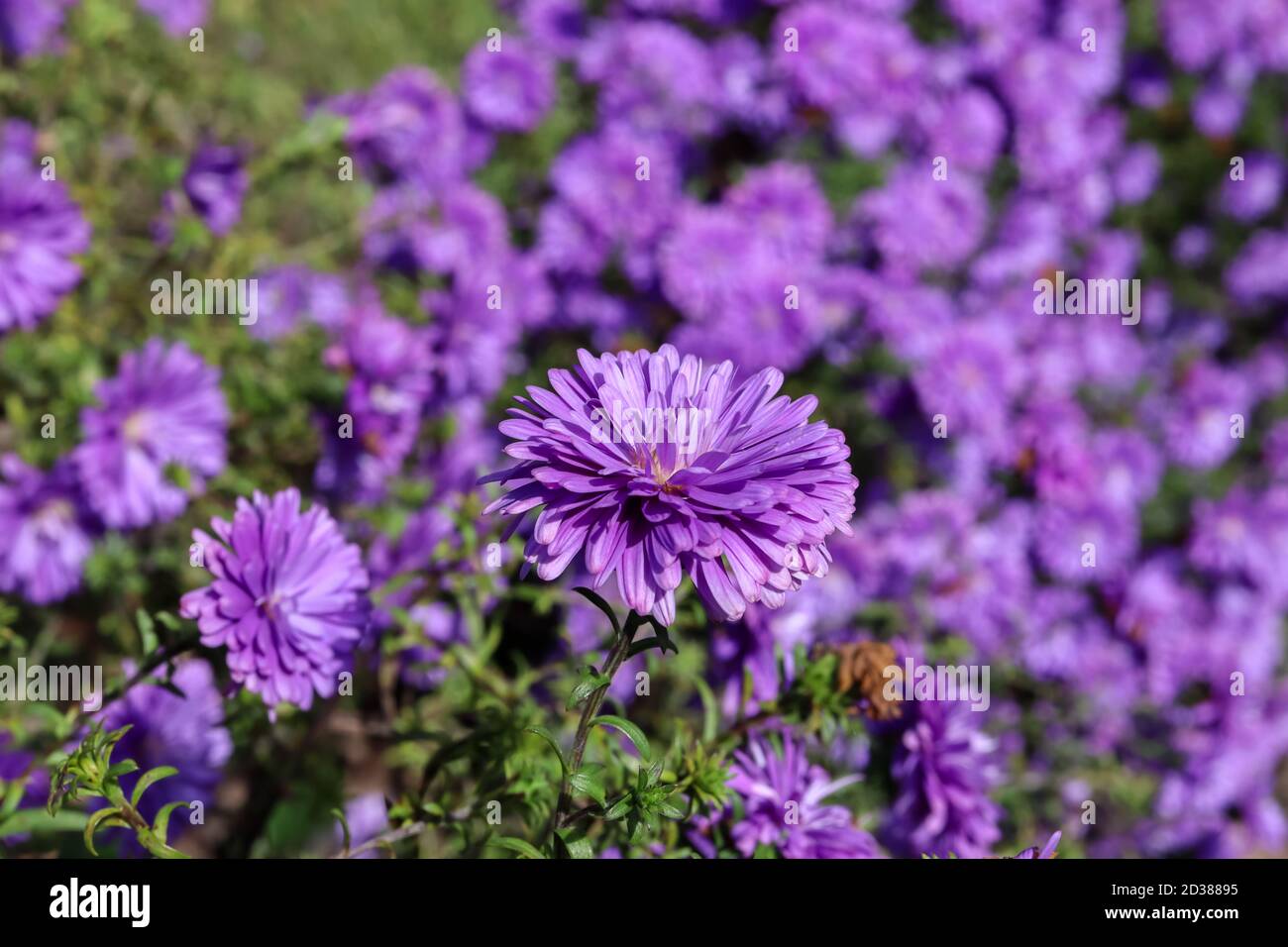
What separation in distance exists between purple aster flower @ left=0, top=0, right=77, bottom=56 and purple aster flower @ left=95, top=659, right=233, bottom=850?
1559mm

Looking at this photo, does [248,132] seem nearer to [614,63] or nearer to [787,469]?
[614,63]

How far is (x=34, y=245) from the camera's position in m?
1.96

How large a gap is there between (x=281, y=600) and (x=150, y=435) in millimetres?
819

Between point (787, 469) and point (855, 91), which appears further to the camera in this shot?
point (855, 91)

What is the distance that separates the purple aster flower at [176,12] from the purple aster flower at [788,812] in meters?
2.63

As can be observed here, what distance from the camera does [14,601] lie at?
215 centimetres

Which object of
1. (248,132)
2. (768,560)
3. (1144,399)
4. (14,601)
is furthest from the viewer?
(1144,399)

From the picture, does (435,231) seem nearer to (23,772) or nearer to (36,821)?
(23,772)

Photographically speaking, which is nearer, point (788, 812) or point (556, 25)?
point (788, 812)

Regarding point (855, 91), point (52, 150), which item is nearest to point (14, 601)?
point (52, 150)

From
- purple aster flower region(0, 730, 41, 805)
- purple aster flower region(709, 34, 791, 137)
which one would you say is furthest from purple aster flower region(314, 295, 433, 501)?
purple aster flower region(709, 34, 791, 137)

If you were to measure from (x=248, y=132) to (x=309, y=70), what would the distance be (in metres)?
0.59

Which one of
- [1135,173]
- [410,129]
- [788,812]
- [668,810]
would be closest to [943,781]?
[788,812]

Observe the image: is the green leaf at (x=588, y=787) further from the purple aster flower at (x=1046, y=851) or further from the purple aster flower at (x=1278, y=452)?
the purple aster flower at (x=1278, y=452)
